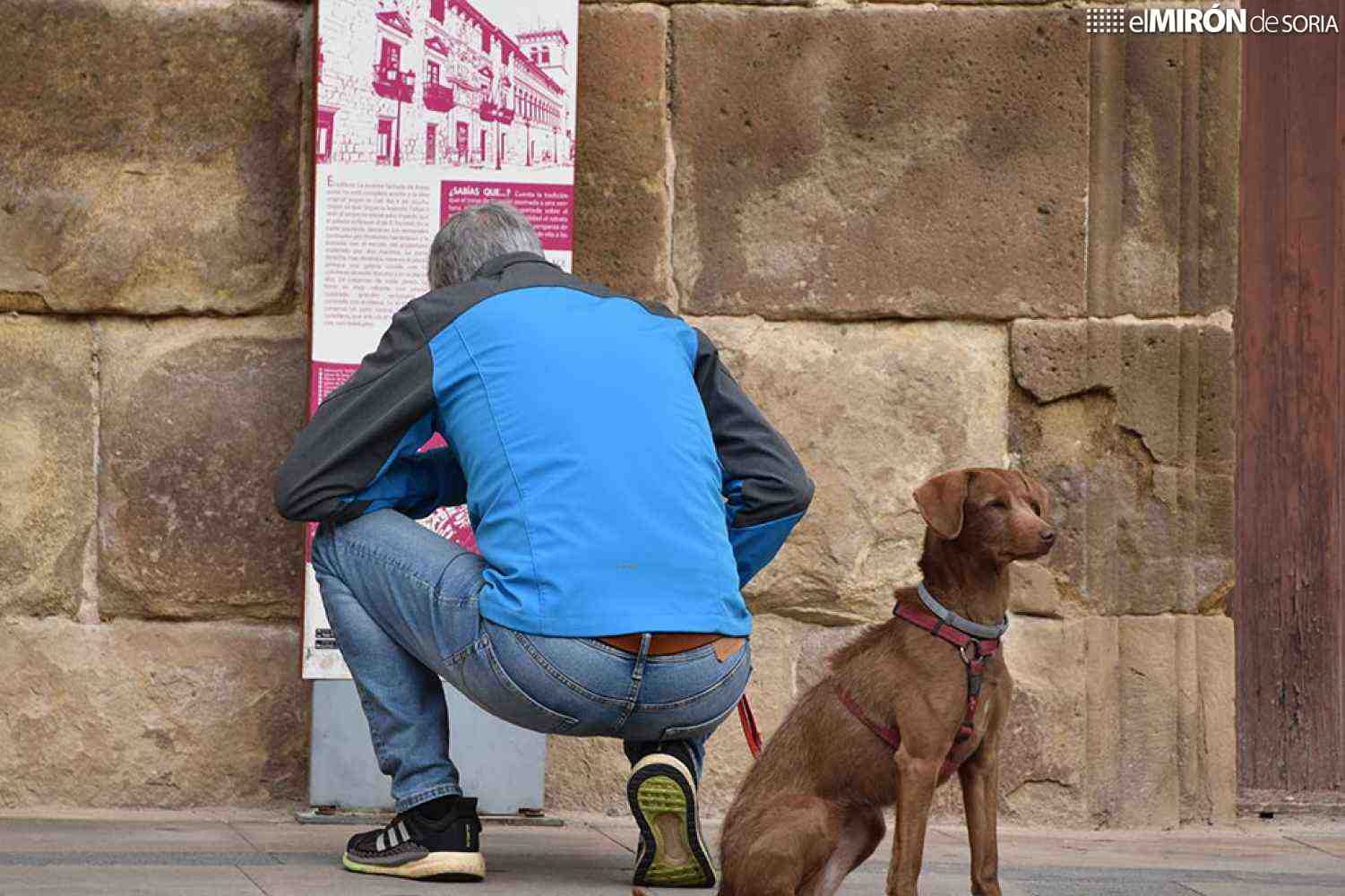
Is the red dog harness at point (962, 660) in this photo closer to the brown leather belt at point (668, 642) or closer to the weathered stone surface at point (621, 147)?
the brown leather belt at point (668, 642)

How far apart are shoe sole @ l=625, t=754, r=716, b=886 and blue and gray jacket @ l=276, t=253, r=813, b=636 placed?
32 cm

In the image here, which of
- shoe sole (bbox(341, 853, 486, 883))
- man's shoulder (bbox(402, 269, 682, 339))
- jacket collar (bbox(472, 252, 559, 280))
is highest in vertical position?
jacket collar (bbox(472, 252, 559, 280))

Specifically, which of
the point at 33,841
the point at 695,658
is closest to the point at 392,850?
the point at 695,658

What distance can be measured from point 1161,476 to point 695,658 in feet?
6.86

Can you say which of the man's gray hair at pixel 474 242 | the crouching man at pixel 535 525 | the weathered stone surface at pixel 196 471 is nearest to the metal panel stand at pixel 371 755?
the weathered stone surface at pixel 196 471

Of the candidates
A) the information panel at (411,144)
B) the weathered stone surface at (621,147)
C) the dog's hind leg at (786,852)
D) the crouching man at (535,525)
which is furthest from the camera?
the weathered stone surface at (621,147)

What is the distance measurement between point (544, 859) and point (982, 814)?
1.12m

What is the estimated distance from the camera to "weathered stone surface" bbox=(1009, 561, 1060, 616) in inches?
210

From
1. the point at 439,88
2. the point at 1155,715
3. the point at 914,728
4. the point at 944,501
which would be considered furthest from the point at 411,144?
the point at 1155,715

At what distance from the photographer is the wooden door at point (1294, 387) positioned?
5676 mm

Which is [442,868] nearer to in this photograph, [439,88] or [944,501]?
[944,501]

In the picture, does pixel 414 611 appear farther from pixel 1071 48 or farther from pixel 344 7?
pixel 1071 48

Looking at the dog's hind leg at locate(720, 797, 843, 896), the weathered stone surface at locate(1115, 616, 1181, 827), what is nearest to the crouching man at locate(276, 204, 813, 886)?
the dog's hind leg at locate(720, 797, 843, 896)

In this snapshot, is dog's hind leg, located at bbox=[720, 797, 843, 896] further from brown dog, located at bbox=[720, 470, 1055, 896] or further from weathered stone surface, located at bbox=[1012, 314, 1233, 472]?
weathered stone surface, located at bbox=[1012, 314, 1233, 472]
